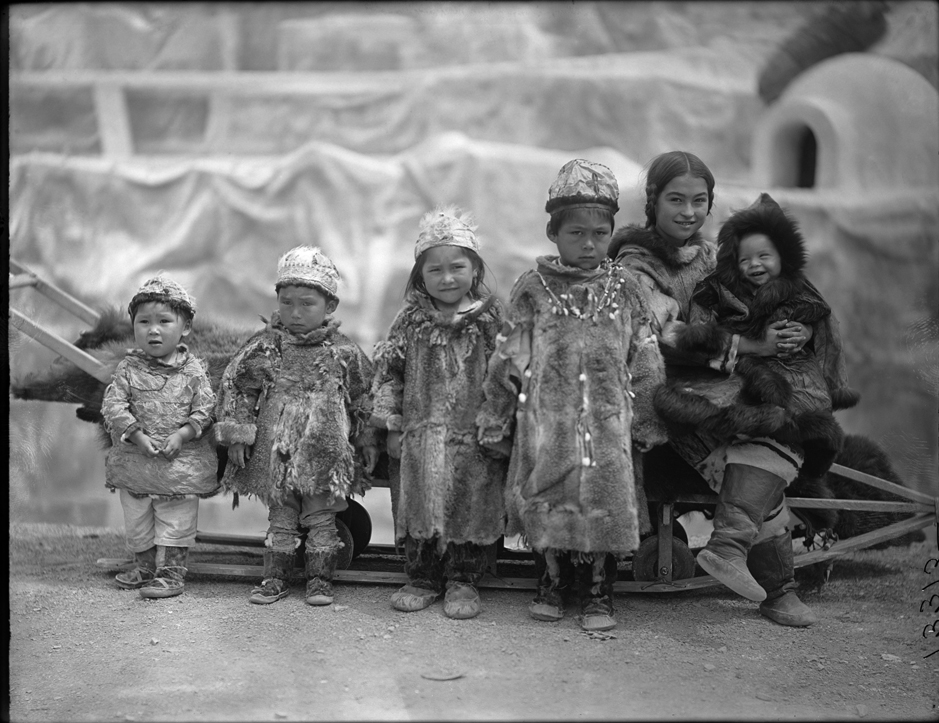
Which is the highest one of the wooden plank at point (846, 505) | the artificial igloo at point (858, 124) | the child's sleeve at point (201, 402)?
the artificial igloo at point (858, 124)

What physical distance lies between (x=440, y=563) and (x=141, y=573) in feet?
4.34

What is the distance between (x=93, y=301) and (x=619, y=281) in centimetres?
762

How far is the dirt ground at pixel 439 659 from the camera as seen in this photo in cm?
273

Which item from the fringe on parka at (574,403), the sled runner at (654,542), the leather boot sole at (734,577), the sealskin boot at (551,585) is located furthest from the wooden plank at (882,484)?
the sealskin boot at (551,585)

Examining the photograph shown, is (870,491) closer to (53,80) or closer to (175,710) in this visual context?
(175,710)

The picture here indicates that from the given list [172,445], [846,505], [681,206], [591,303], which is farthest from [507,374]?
[846,505]

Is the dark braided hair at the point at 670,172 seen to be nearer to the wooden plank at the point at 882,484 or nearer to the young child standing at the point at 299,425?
the wooden plank at the point at 882,484

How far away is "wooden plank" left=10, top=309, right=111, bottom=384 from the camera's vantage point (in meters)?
3.78

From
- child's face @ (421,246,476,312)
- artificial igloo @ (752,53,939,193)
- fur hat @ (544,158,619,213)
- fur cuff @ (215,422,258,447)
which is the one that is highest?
artificial igloo @ (752,53,939,193)

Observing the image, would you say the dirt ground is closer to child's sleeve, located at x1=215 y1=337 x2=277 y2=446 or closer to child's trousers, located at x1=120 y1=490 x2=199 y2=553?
child's trousers, located at x1=120 y1=490 x2=199 y2=553

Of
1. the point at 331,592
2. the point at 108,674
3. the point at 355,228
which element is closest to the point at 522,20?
the point at 355,228

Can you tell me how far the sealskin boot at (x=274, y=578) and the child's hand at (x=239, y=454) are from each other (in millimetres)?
393

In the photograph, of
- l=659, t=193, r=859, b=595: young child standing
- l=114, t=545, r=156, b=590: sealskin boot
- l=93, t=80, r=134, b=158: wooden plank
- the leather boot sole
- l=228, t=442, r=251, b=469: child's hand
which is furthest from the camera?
l=93, t=80, r=134, b=158: wooden plank

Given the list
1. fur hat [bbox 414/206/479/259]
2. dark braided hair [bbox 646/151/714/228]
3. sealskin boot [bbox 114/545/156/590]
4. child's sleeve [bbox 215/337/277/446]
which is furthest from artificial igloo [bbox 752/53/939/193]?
sealskin boot [bbox 114/545/156/590]
